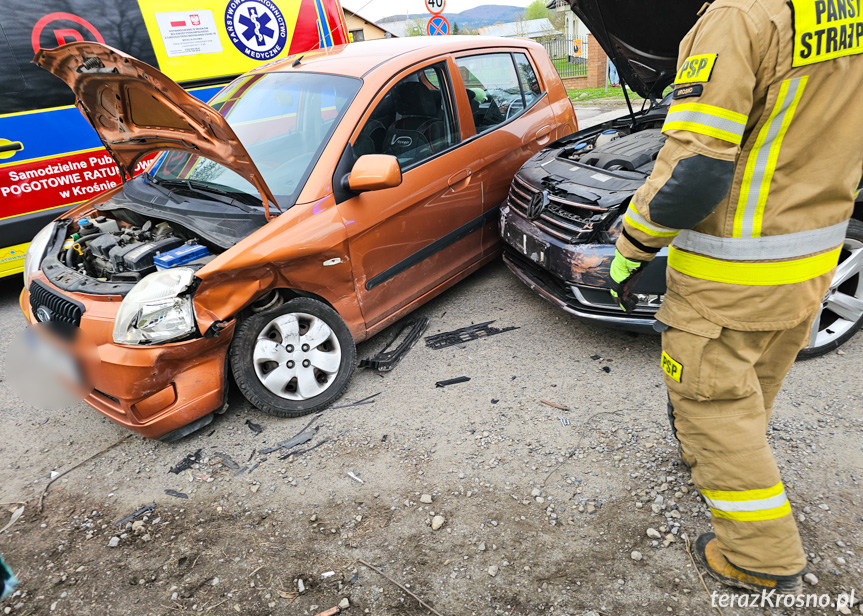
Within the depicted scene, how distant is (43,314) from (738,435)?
9.99ft

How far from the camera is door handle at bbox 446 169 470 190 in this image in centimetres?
349

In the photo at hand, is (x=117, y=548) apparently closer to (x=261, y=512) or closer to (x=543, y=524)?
(x=261, y=512)

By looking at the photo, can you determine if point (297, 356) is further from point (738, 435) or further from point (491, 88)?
point (491, 88)

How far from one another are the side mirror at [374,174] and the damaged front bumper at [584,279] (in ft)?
3.20

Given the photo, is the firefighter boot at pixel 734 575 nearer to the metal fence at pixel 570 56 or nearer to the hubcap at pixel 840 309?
the hubcap at pixel 840 309

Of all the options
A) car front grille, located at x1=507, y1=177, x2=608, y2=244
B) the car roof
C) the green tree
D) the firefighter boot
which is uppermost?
the green tree

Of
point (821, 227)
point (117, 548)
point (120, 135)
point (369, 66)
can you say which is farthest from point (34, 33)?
point (821, 227)

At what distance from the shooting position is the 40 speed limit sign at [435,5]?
896 cm

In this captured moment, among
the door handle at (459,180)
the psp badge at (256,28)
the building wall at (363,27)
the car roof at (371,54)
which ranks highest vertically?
the building wall at (363,27)

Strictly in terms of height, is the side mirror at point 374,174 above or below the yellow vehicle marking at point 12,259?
above

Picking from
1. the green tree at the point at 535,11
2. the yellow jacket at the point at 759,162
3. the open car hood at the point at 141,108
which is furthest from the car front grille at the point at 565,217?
the green tree at the point at 535,11

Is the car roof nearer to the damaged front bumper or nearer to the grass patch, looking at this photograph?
the damaged front bumper

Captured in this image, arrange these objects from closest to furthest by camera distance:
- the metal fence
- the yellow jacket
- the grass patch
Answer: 1. the yellow jacket
2. the grass patch
3. the metal fence

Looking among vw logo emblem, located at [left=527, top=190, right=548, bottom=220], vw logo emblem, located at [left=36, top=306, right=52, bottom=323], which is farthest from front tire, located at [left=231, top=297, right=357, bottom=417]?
vw logo emblem, located at [left=527, top=190, right=548, bottom=220]
